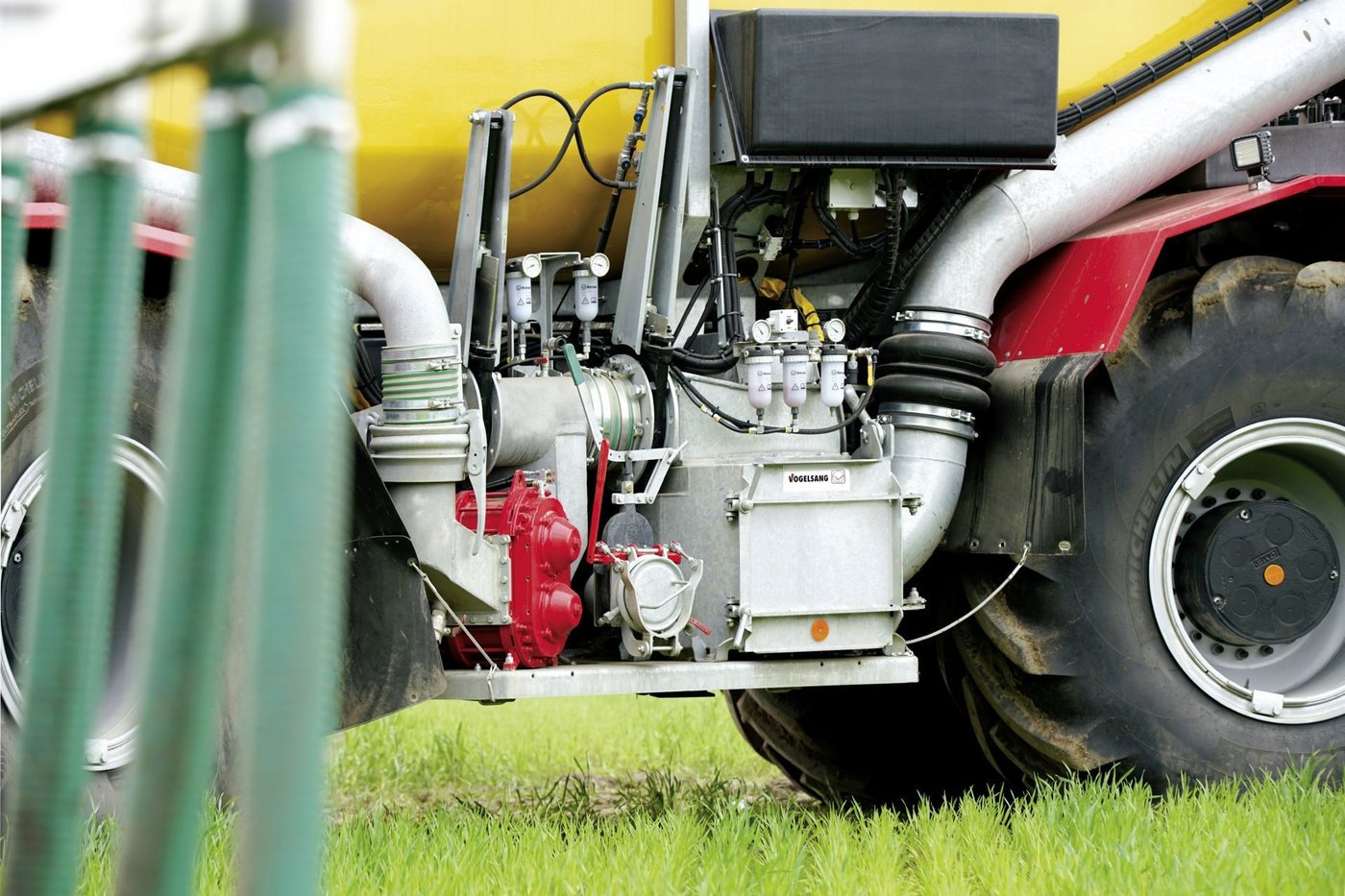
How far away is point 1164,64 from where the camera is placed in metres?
4.37

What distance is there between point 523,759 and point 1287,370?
10.1ft

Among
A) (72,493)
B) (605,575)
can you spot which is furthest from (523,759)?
(72,493)

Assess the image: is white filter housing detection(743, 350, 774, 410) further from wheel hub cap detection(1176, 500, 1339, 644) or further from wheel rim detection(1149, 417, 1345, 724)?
wheel hub cap detection(1176, 500, 1339, 644)

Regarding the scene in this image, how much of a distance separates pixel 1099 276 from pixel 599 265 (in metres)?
1.25

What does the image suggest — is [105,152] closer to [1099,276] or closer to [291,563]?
[291,563]

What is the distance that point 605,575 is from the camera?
3.81 meters

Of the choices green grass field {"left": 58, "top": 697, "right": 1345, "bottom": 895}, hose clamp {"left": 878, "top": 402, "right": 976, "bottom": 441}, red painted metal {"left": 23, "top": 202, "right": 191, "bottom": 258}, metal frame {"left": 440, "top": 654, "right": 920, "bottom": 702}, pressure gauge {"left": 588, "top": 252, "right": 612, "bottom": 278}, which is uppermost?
pressure gauge {"left": 588, "top": 252, "right": 612, "bottom": 278}

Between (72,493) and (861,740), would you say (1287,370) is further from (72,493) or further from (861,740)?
(72,493)

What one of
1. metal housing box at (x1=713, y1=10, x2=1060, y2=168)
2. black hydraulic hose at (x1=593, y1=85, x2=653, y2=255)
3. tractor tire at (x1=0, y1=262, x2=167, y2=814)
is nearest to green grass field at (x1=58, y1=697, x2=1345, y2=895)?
tractor tire at (x1=0, y1=262, x2=167, y2=814)

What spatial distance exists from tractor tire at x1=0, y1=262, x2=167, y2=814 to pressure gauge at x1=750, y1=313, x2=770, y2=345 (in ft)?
4.51

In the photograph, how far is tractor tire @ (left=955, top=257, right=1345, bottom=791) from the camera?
159 inches

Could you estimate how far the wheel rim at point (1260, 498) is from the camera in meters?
4.09

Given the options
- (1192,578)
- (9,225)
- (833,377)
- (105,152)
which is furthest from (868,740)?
(105,152)

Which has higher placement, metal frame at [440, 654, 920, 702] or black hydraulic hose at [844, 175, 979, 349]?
black hydraulic hose at [844, 175, 979, 349]
